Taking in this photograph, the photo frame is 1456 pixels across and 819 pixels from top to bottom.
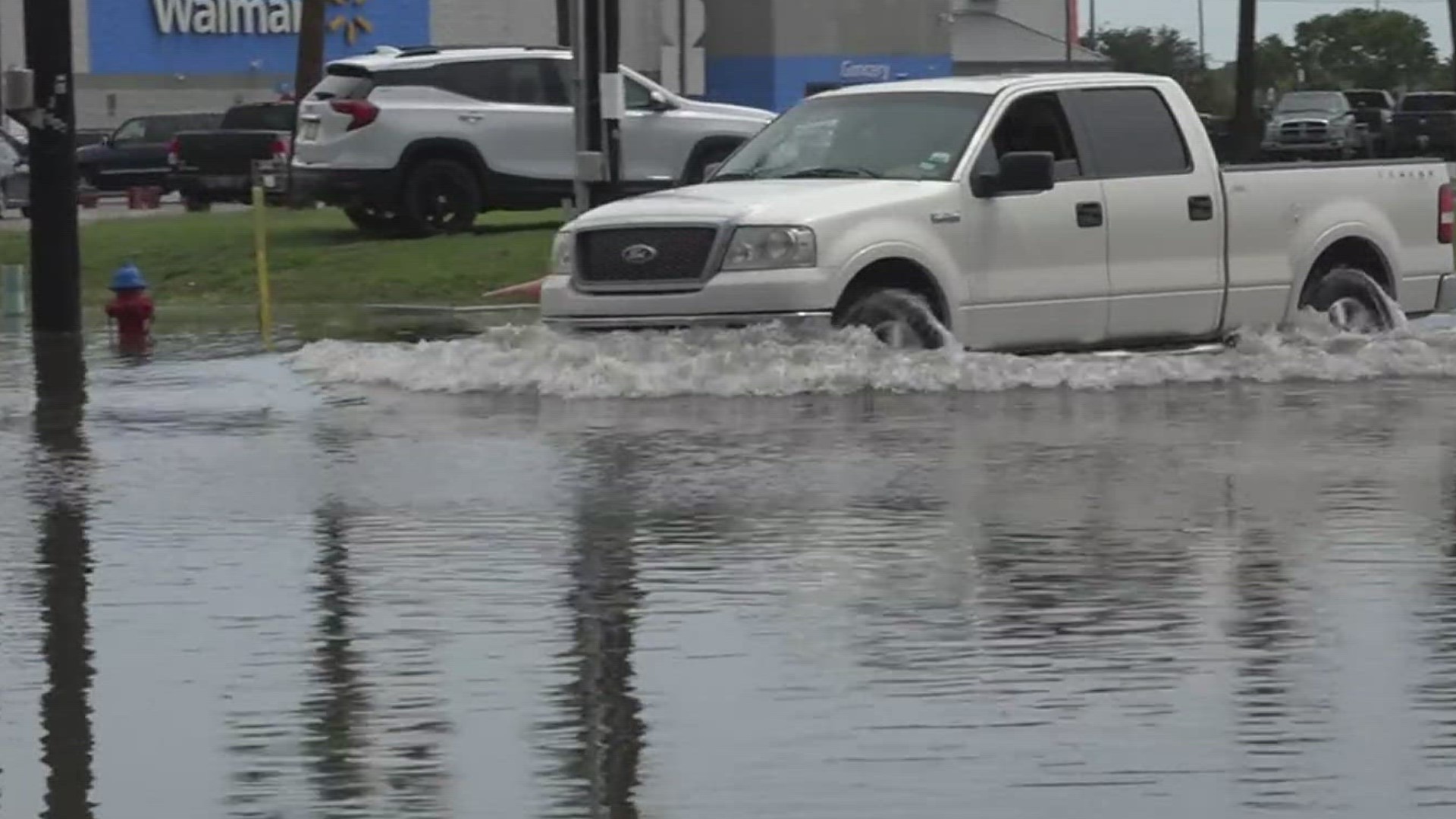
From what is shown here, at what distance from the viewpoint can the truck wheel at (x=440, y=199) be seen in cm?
2888

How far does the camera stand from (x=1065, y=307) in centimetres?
1652

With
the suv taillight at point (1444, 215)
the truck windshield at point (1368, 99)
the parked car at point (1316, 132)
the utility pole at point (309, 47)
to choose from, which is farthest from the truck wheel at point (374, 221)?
the truck windshield at point (1368, 99)

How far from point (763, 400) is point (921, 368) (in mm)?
874

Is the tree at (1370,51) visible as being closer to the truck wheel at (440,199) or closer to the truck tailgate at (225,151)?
the truck tailgate at (225,151)

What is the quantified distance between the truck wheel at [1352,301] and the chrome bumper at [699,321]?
3576 millimetres

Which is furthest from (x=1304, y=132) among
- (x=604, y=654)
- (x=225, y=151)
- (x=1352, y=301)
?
(x=604, y=654)

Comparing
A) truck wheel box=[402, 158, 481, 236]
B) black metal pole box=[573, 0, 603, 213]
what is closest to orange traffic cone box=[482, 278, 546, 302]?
black metal pole box=[573, 0, 603, 213]

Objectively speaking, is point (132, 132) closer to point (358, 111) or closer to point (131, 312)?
point (358, 111)

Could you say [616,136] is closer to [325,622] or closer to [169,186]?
[325,622]

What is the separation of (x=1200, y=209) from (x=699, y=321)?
3.11 metres

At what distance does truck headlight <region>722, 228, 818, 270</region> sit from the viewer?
1542 centimetres

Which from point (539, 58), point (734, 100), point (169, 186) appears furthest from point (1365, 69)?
point (539, 58)

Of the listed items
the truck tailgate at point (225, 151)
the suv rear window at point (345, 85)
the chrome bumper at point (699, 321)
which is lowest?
the chrome bumper at point (699, 321)

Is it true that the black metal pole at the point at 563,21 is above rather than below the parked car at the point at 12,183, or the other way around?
above
